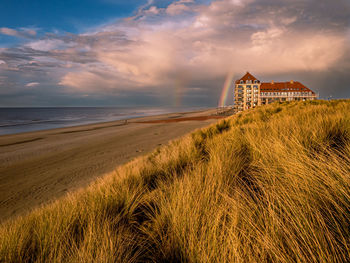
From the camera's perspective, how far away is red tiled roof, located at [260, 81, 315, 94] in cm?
4894

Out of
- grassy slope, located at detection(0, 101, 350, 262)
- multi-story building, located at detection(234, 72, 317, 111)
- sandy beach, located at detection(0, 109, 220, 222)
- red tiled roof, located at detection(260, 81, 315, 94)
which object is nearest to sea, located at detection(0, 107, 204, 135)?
sandy beach, located at detection(0, 109, 220, 222)

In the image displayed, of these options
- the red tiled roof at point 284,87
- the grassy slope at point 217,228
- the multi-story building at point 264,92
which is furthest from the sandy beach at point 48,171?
the red tiled roof at point 284,87

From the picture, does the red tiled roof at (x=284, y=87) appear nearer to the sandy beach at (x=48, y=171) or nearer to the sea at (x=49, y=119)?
the sea at (x=49, y=119)

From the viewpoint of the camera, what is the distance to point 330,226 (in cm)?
109

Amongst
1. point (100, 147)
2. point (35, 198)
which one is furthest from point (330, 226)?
point (100, 147)

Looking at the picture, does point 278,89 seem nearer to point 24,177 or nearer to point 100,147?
point 100,147

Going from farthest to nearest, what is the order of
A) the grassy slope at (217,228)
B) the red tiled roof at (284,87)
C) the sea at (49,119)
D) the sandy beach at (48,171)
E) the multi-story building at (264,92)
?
the red tiled roof at (284,87)
the multi-story building at (264,92)
the sea at (49,119)
the sandy beach at (48,171)
the grassy slope at (217,228)

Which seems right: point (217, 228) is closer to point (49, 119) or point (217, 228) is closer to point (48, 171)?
point (48, 171)

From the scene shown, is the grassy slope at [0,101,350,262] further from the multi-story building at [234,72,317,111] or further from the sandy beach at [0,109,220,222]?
the multi-story building at [234,72,317,111]

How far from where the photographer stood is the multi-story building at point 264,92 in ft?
159

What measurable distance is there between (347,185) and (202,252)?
3.91ft

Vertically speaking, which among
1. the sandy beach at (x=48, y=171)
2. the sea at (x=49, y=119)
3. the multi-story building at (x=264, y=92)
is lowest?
the sandy beach at (x=48, y=171)

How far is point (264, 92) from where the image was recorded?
50188 mm

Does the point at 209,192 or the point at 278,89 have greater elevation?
the point at 278,89
